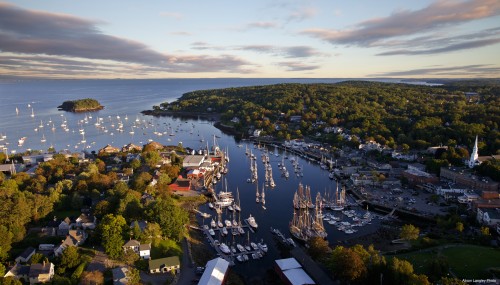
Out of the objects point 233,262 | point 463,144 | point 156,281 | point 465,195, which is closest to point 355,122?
point 463,144

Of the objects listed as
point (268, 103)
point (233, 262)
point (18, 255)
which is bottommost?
point (233, 262)

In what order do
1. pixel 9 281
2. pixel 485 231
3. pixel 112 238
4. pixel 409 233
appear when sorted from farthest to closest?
pixel 485 231
pixel 409 233
pixel 112 238
pixel 9 281

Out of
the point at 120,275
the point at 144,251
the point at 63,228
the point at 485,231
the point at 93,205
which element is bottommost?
the point at 485,231

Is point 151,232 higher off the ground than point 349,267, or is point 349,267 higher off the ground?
point 151,232

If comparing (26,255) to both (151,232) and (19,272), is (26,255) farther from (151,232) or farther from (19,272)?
(151,232)

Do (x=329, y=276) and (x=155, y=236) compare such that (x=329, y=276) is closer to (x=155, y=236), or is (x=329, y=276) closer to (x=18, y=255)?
(x=155, y=236)

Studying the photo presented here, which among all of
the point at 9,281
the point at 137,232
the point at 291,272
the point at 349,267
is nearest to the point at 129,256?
the point at 137,232

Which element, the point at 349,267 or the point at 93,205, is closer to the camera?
the point at 349,267

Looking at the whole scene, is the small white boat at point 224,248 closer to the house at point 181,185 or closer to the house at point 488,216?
the house at point 181,185
